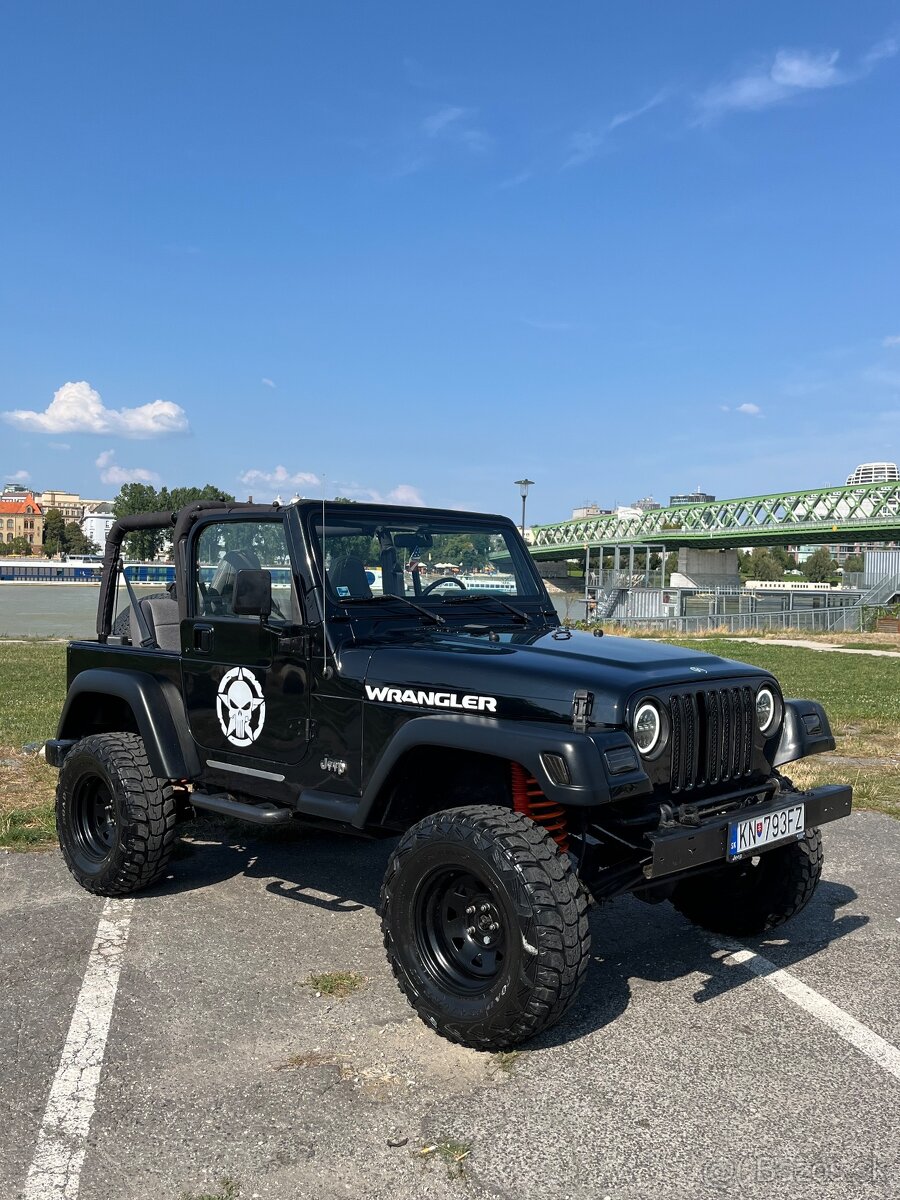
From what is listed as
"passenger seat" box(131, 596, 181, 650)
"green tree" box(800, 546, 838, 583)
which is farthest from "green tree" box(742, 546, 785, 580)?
"passenger seat" box(131, 596, 181, 650)

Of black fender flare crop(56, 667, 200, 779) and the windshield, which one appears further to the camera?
black fender flare crop(56, 667, 200, 779)

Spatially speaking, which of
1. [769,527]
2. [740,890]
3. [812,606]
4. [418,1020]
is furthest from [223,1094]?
[769,527]

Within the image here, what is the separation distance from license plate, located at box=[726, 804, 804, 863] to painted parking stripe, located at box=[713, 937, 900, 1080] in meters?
0.68

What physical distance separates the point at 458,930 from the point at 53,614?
42445mm

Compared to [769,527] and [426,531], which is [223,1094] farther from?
[769,527]

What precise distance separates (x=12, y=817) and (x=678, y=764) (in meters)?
4.79

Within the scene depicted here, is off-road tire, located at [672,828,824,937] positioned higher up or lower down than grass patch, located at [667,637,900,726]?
higher up

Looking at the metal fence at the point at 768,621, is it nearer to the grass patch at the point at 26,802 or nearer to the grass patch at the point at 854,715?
the grass patch at the point at 854,715

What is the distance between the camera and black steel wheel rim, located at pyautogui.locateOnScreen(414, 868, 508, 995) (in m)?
3.83

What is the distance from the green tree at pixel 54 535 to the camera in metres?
145

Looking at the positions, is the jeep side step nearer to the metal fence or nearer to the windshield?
the windshield

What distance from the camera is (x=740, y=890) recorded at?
491 centimetres

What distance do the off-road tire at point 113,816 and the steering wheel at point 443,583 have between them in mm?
1669

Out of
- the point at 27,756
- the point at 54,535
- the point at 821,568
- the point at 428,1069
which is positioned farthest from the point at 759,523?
the point at 54,535
